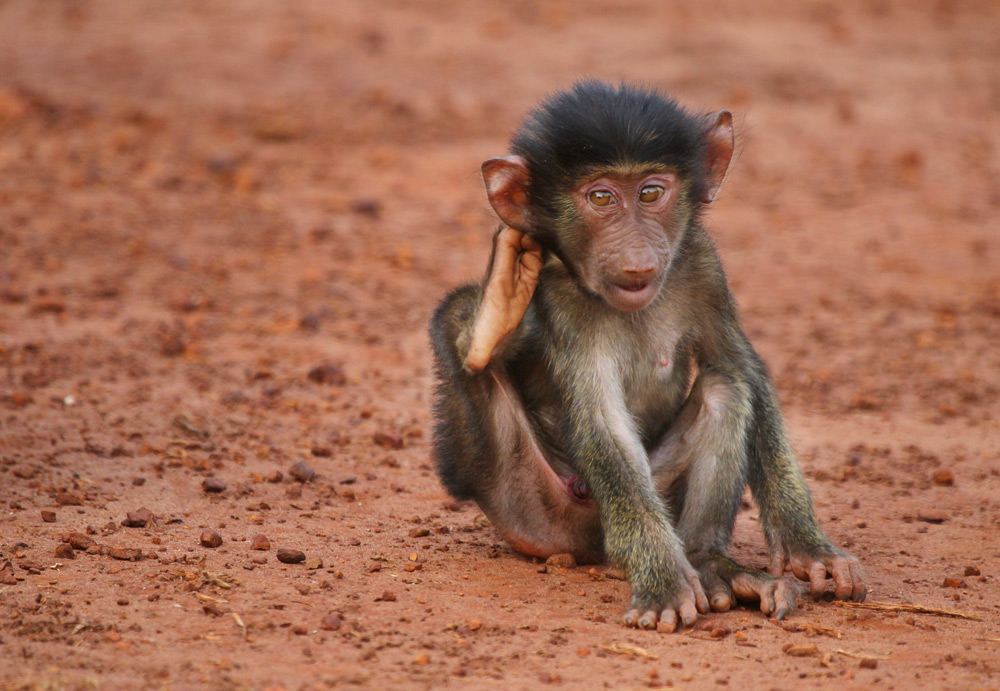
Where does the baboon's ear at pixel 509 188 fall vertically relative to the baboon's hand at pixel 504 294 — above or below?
above

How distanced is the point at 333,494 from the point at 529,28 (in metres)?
10.3

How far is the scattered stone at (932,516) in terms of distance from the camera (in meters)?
5.96

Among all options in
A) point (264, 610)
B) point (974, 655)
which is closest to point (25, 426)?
point (264, 610)

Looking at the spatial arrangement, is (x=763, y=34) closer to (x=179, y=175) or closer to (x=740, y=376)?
(x=179, y=175)

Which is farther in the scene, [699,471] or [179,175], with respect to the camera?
[179,175]

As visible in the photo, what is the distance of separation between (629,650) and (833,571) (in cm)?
114

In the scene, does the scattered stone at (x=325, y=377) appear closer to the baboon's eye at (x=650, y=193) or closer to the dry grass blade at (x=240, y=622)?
the baboon's eye at (x=650, y=193)

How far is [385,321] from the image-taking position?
902 centimetres

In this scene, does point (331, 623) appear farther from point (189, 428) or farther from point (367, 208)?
point (367, 208)

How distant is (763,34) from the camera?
1539cm

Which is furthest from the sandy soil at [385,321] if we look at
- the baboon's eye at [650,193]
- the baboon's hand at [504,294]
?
the baboon's eye at [650,193]

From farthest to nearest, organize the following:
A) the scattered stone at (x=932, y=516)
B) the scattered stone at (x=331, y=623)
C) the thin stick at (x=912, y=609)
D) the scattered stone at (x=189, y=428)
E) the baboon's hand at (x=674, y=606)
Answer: the scattered stone at (x=189, y=428)
the scattered stone at (x=932, y=516)
the thin stick at (x=912, y=609)
the baboon's hand at (x=674, y=606)
the scattered stone at (x=331, y=623)

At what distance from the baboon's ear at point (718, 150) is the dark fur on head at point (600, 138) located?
9cm

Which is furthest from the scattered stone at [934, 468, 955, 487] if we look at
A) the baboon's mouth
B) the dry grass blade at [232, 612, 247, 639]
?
the dry grass blade at [232, 612, 247, 639]
